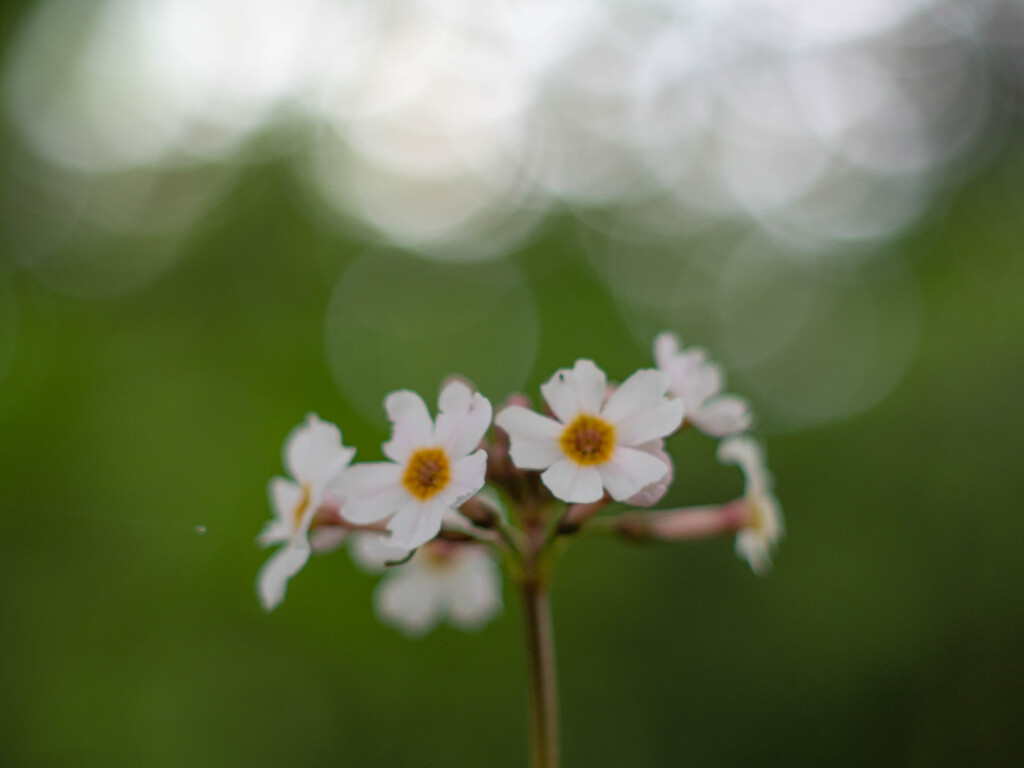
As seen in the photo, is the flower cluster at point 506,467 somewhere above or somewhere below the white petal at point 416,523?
above

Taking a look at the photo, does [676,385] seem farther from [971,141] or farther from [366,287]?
[971,141]

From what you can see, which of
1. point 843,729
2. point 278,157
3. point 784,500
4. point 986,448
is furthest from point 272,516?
point 278,157

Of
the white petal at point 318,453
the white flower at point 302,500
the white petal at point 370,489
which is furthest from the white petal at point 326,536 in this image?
the white petal at point 370,489

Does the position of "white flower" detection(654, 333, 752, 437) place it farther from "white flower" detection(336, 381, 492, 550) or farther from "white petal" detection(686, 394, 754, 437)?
"white flower" detection(336, 381, 492, 550)

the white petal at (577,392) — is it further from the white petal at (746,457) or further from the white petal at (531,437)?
the white petal at (746,457)

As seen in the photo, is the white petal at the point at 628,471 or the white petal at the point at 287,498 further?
the white petal at the point at 287,498

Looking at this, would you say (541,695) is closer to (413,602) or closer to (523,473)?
(523,473)
